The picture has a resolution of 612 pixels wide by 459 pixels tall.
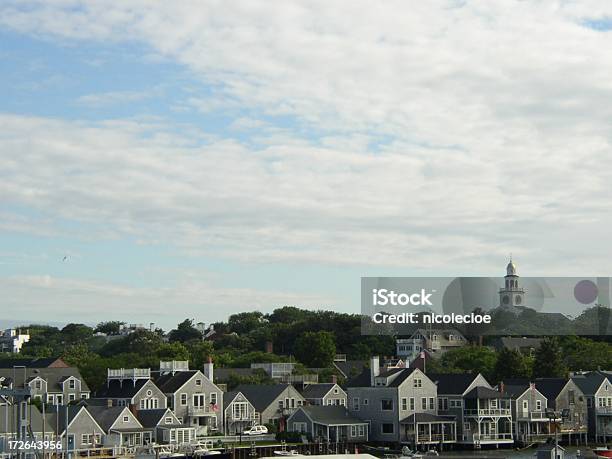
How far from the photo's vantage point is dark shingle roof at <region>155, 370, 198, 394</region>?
8725cm

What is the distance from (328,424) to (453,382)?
11888 millimetres

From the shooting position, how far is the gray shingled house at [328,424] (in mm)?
82000

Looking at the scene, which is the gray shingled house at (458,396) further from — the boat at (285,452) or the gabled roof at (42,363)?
the gabled roof at (42,363)

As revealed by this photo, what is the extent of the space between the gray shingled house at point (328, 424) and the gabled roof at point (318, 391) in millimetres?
10006

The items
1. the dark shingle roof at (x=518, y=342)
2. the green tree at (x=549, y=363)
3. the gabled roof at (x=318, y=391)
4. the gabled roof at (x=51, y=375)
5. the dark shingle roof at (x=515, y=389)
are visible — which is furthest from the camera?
the dark shingle roof at (x=518, y=342)

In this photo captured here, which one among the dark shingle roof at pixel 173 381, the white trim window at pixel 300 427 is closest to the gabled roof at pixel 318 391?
the white trim window at pixel 300 427

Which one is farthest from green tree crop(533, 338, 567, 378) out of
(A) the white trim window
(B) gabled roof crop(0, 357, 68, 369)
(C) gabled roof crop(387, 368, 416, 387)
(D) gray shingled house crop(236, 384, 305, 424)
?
(B) gabled roof crop(0, 357, 68, 369)

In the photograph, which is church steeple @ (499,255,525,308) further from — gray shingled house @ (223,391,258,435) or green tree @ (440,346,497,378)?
gray shingled house @ (223,391,258,435)

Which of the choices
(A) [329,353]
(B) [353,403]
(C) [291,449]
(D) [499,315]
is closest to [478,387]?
(B) [353,403]

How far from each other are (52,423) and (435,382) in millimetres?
32292

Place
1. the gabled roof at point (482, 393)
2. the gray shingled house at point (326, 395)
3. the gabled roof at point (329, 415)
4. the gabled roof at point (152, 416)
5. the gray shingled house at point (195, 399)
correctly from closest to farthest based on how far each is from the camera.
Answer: the gabled roof at point (152, 416)
the gabled roof at point (329, 415)
the gabled roof at point (482, 393)
the gray shingled house at point (195, 399)
the gray shingled house at point (326, 395)

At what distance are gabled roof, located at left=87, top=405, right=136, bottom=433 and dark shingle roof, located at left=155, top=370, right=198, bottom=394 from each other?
9683 mm

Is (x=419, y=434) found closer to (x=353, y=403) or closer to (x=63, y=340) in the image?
(x=353, y=403)

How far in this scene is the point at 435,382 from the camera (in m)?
87.8
